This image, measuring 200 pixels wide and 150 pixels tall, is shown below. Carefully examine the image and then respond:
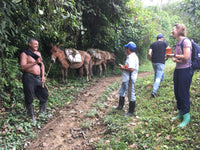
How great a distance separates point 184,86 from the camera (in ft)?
11.4

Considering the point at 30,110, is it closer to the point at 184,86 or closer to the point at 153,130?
the point at 153,130

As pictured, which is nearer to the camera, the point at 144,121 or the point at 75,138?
the point at 75,138

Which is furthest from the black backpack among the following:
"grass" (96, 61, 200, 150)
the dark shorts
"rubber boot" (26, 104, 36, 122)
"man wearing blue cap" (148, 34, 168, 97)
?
"rubber boot" (26, 104, 36, 122)

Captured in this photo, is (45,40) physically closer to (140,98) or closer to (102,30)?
(102,30)

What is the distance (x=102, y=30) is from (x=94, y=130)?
22.6 ft

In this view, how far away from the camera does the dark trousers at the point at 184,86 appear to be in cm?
Result: 344

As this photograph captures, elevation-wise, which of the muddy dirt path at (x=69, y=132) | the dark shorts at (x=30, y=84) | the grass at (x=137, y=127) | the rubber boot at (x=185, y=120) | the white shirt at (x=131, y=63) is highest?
the white shirt at (x=131, y=63)

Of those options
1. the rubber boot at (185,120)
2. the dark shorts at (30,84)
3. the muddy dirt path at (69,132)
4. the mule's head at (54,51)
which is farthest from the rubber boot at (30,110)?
the rubber boot at (185,120)

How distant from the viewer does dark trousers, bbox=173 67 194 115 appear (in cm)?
344

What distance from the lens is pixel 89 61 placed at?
30.1 feet

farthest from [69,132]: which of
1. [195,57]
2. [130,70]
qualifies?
[195,57]

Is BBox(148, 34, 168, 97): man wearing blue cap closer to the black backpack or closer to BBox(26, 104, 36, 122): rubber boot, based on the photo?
the black backpack

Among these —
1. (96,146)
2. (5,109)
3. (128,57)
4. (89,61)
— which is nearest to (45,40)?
(89,61)

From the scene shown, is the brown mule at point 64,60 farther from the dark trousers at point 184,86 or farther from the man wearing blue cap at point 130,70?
the dark trousers at point 184,86
